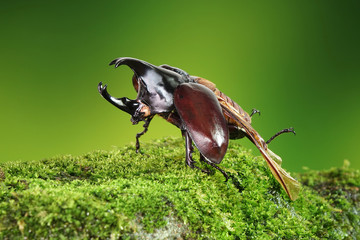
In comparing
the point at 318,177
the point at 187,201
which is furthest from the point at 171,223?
the point at 318,177

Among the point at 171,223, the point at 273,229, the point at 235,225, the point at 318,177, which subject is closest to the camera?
the point at 171,223

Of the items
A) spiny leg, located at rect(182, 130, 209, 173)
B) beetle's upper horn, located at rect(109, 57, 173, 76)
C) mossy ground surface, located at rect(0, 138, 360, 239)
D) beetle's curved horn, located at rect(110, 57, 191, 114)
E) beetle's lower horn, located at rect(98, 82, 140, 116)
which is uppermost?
beetle's upper horn, located at rect(109, 57, 173, 76)

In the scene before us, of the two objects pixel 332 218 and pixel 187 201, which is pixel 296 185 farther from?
pixel 187 201

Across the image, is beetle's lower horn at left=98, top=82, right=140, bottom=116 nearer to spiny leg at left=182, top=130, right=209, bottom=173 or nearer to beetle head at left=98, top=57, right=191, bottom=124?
beetle head at left=98, top=57, right=191, bottom=124

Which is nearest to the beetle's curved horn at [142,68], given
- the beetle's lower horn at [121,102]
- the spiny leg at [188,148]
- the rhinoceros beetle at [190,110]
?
the rhinoceros beetle at [190,110]

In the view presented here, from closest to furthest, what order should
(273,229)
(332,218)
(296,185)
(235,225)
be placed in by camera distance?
(235,225), (273,229), (296,185), (332,218)

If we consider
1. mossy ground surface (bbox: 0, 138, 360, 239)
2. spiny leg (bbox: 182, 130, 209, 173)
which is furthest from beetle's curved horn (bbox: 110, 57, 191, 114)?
mossy ground surface (bbox: 0, 138, 360, 239)

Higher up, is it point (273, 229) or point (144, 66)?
point (144, 66)
